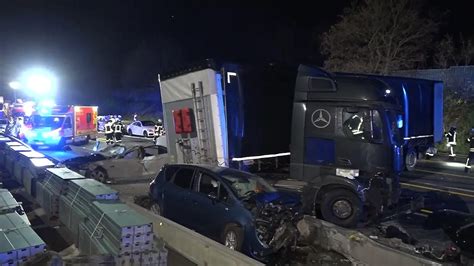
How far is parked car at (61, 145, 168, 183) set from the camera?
13.6 metres

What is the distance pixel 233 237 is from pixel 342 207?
9.11 ft

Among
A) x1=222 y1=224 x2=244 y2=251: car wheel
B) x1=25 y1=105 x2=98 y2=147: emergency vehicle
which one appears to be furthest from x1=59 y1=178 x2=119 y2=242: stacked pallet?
A: x1=25 y1=105 x2=98 y2=147: emergency vehicle

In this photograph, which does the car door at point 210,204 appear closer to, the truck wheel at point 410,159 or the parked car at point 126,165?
the parked car at point 126,165

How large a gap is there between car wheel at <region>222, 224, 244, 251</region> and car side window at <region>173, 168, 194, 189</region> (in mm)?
1376

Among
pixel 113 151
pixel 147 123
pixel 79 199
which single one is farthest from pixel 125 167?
pixel 147 123

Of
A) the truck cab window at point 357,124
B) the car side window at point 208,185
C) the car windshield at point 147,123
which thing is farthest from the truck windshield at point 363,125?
the car windshield at point 147,123

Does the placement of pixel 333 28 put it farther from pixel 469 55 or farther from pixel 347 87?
pixel 347 87

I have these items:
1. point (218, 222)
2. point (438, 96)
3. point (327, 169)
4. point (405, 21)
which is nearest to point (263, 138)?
point (327, 169)

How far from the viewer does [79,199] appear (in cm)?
714

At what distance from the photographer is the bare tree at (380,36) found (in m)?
27.9

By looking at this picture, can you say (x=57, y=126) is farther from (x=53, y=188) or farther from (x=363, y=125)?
(x=363, y=125)

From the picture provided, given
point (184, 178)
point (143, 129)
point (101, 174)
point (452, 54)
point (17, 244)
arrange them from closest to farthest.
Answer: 1. point (17, 244)
2. point (184, 178)
3. point (101, 174)
4. point (452, 54)
5. point (143, 129)

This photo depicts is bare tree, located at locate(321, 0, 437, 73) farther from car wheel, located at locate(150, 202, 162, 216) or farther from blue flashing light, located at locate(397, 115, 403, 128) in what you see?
car wheel, located at locate(150, 202, 162, 216)

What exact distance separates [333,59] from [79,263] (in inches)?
1097
